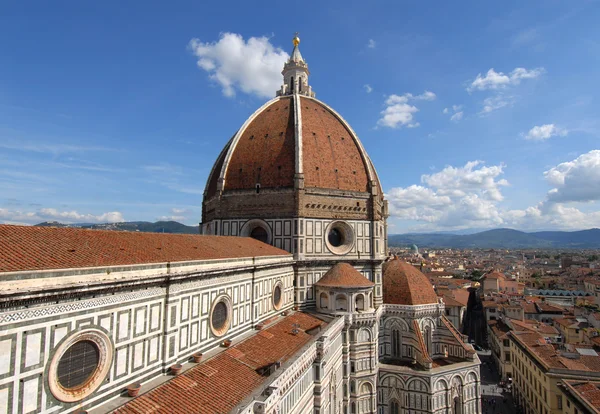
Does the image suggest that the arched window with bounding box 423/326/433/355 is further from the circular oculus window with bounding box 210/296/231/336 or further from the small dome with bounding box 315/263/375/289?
the circular oculus window with bounding box 210/296/231/336

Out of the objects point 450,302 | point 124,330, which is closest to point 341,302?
point 124,330

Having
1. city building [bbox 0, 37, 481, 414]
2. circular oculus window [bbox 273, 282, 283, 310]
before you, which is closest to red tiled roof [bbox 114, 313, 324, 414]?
city building [bbox 0, 37, 481, 414]

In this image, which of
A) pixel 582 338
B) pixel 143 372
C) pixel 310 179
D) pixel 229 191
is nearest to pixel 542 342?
pixel 582 338

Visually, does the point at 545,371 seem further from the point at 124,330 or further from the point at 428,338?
the point at 124,330

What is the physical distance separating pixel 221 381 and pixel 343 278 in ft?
46.6

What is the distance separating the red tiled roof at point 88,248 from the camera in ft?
32.1

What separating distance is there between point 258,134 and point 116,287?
74.1ft

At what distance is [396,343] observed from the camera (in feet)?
96.6

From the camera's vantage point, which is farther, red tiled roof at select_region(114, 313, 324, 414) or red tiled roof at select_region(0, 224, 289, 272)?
red tiled roof at select_region(114, 313, 324, 414)

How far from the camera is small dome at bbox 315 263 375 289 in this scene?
1027 inches

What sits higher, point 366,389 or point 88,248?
point 88,248

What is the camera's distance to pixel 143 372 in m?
12.4

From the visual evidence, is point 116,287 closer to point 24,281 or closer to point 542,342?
point 24,281

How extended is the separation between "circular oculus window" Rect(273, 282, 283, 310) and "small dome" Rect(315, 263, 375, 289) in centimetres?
344
